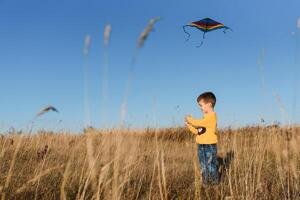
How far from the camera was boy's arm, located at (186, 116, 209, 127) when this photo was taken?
194 inches

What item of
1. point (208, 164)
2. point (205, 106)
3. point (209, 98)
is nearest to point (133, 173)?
point (208, 164)

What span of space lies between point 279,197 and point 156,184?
4.16 feet

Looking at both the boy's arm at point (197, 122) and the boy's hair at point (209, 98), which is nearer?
the boy's arm at point (197, 122)

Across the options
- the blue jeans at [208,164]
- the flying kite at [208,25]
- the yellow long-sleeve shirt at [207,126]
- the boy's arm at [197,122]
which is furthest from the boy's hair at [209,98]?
the flying kite at [208,25]

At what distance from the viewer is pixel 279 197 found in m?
3.85

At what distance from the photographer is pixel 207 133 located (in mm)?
5055

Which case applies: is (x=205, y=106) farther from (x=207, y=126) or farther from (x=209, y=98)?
(x=207, y=126)

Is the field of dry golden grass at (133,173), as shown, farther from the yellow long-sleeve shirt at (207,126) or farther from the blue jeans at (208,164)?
the yellow long-sleeve shirt at (207,126)

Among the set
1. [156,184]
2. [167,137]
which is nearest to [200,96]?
[156,184]

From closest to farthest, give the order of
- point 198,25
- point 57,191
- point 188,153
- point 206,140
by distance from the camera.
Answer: point 57,191, point 206,140, point 198,25, point 188,153

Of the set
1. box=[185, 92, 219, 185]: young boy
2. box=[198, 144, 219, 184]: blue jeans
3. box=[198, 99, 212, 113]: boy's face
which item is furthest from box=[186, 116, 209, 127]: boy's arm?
box=[198, 144, 219, 184]: blue jeans

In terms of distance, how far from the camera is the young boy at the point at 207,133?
4.94 metres

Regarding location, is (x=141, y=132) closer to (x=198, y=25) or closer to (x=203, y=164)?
(x=198, y=25)

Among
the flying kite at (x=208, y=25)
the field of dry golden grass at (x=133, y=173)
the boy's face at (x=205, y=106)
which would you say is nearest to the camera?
the field of dry golden grass at (x=133, y=173)
